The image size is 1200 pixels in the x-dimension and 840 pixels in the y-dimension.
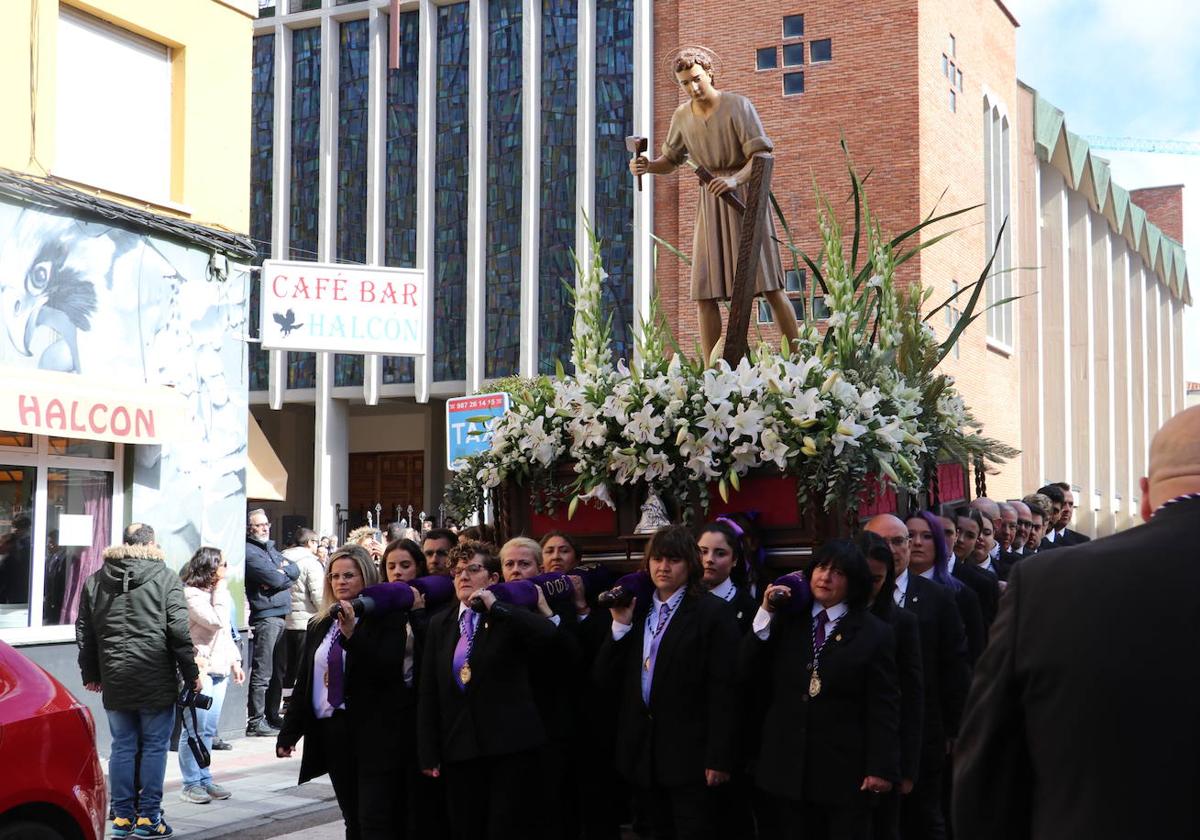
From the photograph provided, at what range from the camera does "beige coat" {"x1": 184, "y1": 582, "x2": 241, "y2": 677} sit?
10.7m

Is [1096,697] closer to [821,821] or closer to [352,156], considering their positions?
[821,821]

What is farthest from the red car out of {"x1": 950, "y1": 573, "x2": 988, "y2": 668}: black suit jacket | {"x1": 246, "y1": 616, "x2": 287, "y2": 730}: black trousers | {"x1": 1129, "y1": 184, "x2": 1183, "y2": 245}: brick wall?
{"x1": 1129, "y1": 184, "x2": 1183, "y2": 245}: brick wall

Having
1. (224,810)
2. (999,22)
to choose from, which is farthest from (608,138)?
(224,810)

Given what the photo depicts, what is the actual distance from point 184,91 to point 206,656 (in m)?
5.92

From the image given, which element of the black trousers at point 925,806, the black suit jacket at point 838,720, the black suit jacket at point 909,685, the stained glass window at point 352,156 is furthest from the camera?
the stained glass window at point 352,156

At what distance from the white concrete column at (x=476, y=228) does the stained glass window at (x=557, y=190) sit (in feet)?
4.50

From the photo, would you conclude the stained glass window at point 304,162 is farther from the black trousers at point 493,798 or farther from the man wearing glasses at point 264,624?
the black trousers at point 493,798

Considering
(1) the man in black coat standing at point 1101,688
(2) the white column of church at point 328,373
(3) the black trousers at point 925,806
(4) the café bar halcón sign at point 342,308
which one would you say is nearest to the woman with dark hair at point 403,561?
(3) the black trousers at point 925,806

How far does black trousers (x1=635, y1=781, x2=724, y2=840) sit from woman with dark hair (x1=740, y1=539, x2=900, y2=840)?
0.94 ft

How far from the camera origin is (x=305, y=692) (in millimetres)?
7035

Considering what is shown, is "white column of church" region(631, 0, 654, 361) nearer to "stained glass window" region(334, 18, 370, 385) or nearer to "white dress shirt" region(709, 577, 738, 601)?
"stained glass window" region(334, 18, 370, 385)

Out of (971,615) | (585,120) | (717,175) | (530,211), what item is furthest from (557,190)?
(971,615)

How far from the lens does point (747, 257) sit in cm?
724

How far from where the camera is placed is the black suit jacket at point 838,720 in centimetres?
560
